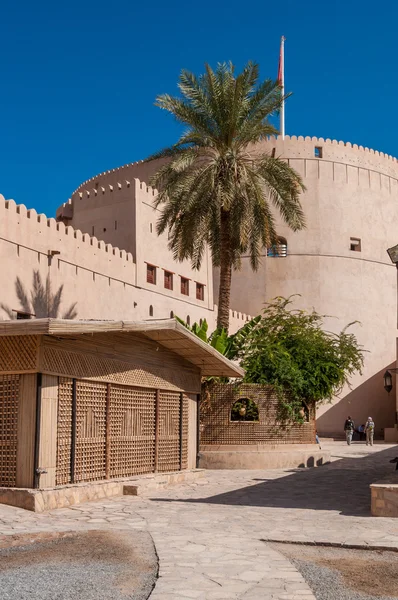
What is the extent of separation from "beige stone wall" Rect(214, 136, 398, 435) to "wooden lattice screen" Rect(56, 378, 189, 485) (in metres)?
22.2

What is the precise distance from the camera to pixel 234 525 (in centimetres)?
904

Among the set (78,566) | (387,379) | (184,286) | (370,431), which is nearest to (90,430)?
(78,566)

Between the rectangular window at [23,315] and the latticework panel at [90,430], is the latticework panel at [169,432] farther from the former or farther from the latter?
the rectangular window at [23,315]

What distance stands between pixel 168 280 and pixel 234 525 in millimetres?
20847

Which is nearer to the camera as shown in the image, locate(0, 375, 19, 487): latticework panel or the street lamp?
locate(0, 375, 19, 487): latticework panel

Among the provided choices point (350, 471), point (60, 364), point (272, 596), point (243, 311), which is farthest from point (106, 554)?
point (243, 311)

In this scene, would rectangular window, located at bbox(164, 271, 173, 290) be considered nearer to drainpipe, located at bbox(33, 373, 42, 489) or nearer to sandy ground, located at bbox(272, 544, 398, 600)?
drainpipe, located at bbox(33, 373, 42, 489)

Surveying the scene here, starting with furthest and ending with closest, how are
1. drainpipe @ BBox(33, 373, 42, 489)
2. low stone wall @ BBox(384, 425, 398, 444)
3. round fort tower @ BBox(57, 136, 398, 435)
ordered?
1. round fort tower @ BBox(57, 136, 398, 435)
2. low stone wall @ BBox(384, 425, 398, 444)
3. drainpipe @ BBox(33, 373, 42, 489)

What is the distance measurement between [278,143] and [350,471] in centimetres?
2288

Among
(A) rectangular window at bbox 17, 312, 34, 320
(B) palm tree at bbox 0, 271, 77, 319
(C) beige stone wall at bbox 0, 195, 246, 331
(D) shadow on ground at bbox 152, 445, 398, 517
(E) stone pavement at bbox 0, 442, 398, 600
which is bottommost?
(D) shadow on ground at bbox 152, 445, 398, 517

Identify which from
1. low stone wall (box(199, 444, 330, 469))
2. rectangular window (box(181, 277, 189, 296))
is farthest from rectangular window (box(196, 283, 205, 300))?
low stone wall (box(199, 444, 330, 469))

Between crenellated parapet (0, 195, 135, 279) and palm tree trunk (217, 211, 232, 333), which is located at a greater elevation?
crenellated parapet (0, 195, 135, 279)

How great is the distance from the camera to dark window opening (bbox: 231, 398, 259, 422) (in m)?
19.0

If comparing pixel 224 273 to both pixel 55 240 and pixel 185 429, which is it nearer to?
pixel 55 240
